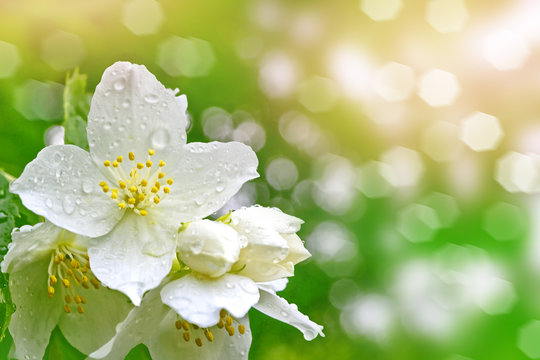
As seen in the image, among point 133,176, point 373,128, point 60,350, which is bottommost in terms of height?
point 373,128

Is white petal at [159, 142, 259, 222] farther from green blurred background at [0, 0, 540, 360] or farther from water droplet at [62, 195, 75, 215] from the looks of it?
green blurred background at [0, 0, 540, 360]

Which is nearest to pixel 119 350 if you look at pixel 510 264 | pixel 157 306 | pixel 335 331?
pixel 157 306

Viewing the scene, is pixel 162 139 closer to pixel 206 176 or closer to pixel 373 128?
pixel 206 176

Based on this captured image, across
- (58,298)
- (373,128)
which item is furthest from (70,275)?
(373,128)

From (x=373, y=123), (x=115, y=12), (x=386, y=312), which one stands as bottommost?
(x=386, y=312)

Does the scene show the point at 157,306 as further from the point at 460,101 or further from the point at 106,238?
the point at 460,101

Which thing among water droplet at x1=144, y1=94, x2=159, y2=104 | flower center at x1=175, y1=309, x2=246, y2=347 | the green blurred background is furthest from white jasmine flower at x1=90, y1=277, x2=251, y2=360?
the green blurred background
